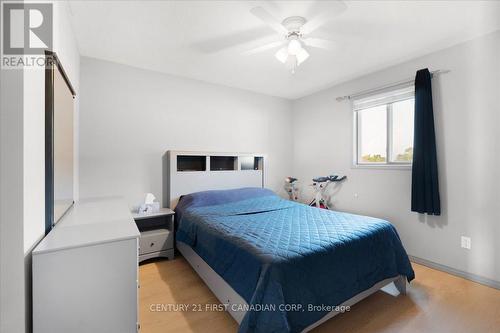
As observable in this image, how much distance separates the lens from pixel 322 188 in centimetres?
384

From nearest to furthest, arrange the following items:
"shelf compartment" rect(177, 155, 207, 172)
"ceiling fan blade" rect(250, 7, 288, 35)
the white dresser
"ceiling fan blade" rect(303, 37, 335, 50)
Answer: the white dresser → "ceiling fan blade" rect(250, 7, 288, 35) → "ceiling fan blade" rect(303, 37, 335, 50) → "shelf compartment" rect(177, 155, 207, 172)

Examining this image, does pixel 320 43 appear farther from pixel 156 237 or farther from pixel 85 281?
pixel 156 237

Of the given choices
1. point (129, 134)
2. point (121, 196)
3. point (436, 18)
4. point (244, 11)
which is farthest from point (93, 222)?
point (436, 18)

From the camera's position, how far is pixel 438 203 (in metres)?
2.54

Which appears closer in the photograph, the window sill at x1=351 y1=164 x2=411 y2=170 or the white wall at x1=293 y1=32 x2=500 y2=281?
the white wall at x1=293 y1=32 x2=500 y2=281

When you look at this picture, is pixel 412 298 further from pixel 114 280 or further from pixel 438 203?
pixel 114 280

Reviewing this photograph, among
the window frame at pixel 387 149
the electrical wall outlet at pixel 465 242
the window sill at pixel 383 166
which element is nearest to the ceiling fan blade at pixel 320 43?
the window frame at pixel 387 149

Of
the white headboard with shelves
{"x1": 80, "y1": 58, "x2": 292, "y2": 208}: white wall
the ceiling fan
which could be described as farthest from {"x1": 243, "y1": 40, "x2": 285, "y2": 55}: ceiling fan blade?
the white headboard with shelves

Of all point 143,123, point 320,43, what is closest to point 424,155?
point 320,43

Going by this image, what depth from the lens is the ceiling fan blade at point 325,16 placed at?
178 cm

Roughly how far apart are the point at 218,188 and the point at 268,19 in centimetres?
235

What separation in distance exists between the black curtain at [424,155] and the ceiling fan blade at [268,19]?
175 centimetres

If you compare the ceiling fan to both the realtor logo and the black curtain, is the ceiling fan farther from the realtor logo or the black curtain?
the realtor logo

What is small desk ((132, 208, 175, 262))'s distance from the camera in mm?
2725
